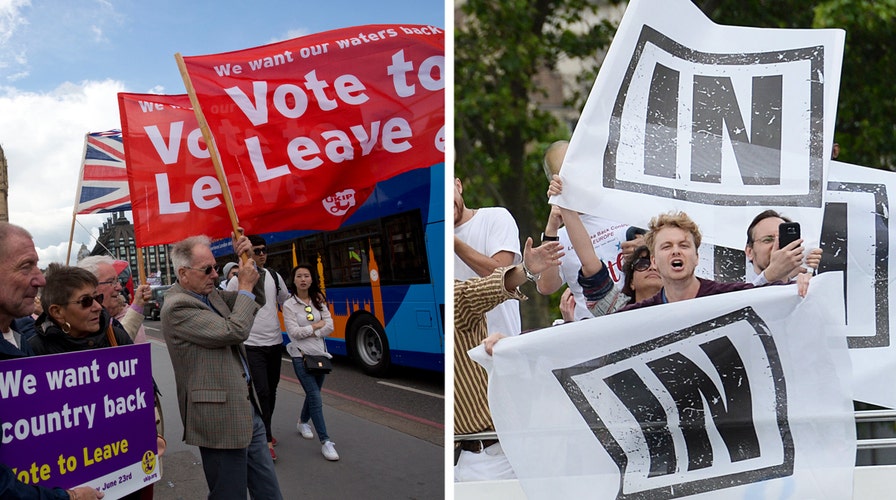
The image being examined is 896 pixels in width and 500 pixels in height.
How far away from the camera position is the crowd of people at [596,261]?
6.00ft

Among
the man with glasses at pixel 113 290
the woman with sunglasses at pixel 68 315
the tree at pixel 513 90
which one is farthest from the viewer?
the man with glasses at pixel 113 290

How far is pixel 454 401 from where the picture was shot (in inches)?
73.1

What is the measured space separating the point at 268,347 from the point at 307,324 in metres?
0.22

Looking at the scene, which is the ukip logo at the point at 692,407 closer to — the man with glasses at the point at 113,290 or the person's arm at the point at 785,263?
the person's arm at the point at 785,263

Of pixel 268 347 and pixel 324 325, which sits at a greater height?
pixel 324 325

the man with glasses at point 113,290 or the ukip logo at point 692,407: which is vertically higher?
the man with glasses at point 113,290

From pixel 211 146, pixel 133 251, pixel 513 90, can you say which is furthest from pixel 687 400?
pixel 133 251

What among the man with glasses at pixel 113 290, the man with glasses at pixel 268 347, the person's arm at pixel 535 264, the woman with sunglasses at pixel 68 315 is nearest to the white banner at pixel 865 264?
the person's arm at pixel 535 264

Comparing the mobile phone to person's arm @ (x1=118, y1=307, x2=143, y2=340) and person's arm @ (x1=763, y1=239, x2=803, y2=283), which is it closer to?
person's arm @ (x1=763, y1=239, x2=803, y2=283)

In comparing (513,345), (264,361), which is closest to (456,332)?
(513,345)

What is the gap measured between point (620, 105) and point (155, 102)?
173 centimetres

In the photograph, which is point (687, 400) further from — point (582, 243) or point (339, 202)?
point (339, 202)

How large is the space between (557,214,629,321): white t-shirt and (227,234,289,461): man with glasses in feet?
6.48

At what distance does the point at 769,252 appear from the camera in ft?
6.11
